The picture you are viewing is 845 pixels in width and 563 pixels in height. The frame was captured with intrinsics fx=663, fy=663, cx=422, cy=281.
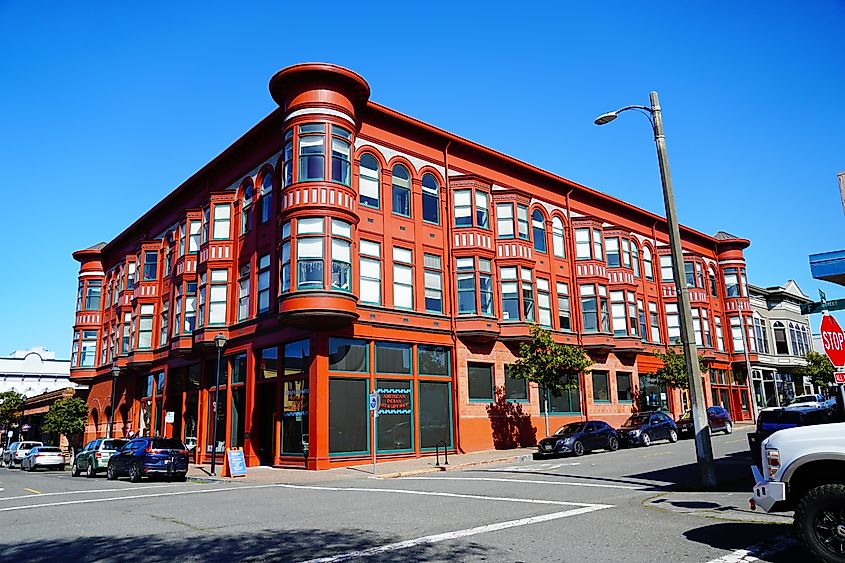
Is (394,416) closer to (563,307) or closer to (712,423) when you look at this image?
(563,307)

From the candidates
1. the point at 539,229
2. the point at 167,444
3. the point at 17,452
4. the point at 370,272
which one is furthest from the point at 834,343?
the point at 17,452

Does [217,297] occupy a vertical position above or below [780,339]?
above

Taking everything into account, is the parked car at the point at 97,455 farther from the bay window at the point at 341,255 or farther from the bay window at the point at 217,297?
the bay window at the point at 341,255

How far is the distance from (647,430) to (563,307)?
29.3 feet

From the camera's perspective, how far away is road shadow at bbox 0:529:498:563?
8297 mm

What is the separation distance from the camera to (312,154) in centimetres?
2717

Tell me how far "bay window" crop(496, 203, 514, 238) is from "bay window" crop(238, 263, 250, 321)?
1267cm

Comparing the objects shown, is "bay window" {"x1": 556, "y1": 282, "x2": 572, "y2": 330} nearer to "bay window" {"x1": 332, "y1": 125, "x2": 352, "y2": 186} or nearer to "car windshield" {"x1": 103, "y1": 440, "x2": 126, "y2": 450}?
"bay window" {"x1": 332, "y1": 125, "x2": 352, "y2": 186}

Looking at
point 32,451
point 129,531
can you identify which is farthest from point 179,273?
point 129,531

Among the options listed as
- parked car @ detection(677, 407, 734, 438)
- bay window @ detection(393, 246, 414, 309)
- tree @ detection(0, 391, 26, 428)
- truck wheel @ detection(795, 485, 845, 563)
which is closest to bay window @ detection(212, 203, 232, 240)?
bay window @ detection(393, 246, 414, 309)

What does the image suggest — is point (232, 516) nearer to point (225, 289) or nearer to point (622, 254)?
point (225, 289)

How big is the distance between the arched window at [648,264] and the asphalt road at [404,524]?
2794 centimetres

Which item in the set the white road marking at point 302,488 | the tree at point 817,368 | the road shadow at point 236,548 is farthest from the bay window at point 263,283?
the tree at point 817,368

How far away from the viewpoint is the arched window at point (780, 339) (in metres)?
59.8
